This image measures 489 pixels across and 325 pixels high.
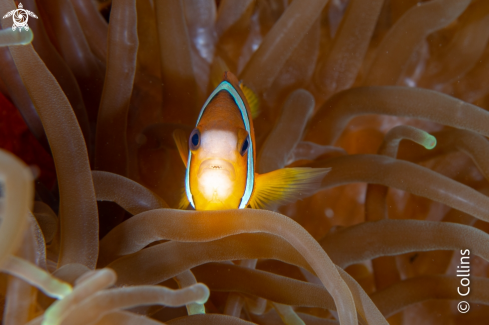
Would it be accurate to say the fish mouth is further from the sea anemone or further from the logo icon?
the logo icon

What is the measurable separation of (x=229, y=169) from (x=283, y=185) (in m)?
0.22

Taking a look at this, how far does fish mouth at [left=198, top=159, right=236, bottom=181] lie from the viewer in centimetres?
69

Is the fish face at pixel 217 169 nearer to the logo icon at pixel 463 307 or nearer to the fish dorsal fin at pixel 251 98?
the fish dorsal fin at pixel 251 98

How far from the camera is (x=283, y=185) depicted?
0.89 metres

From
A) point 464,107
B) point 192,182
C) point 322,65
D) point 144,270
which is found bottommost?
point 144,270

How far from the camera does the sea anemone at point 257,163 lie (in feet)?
2.00

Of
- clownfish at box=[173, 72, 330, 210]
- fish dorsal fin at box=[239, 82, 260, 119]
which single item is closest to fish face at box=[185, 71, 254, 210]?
clownfish at box=[173, 72, 330, 210]

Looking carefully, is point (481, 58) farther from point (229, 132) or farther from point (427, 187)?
point (229, 132)

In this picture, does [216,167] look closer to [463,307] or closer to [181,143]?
[181,143]

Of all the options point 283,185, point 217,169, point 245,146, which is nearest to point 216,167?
point 217,169

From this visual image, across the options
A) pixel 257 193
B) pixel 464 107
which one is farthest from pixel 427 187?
pixel 257 193

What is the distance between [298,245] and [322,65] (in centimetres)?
80

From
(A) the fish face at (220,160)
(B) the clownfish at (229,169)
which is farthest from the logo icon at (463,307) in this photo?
(A) the fish face at (220,160)

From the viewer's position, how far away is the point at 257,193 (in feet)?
3.01
